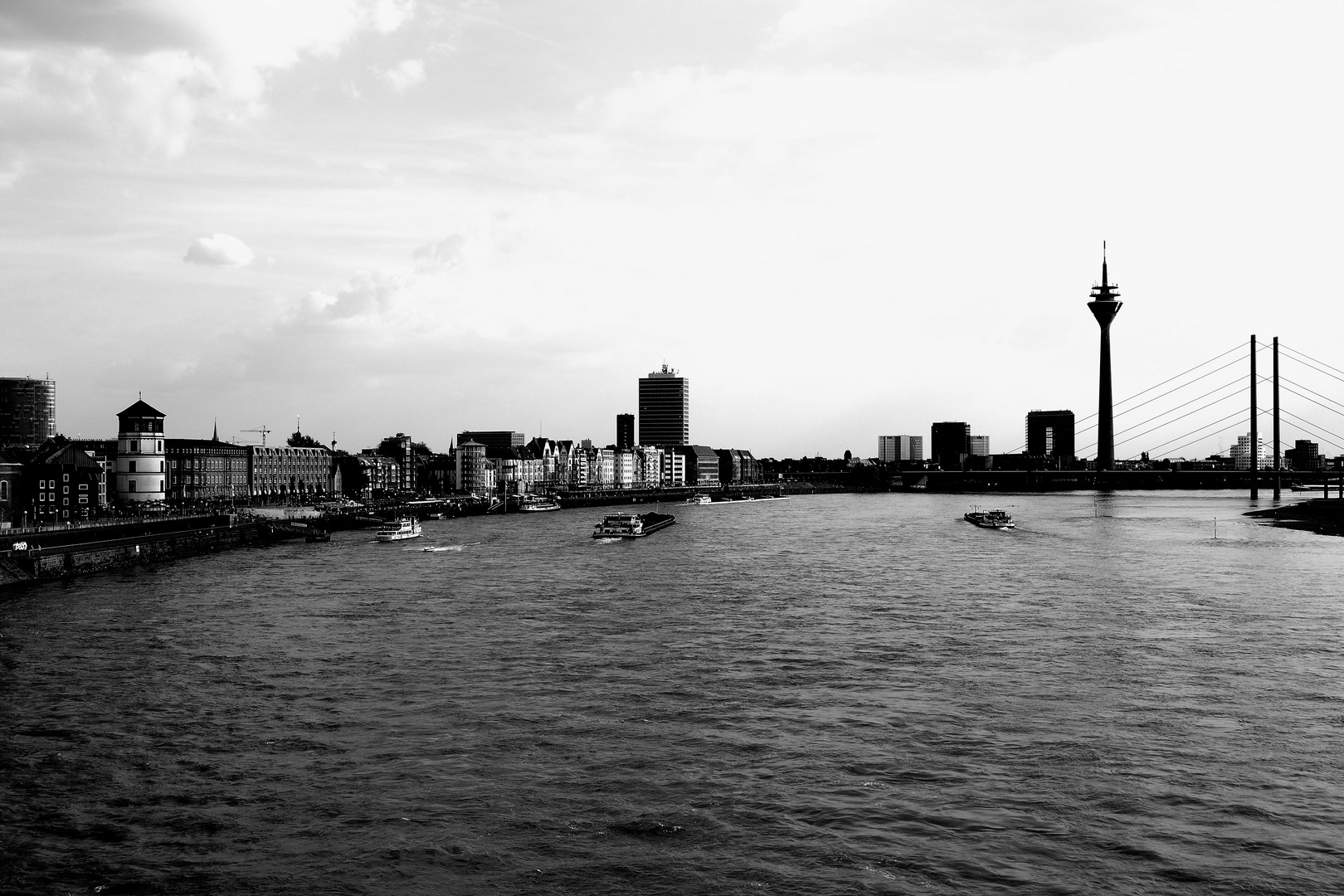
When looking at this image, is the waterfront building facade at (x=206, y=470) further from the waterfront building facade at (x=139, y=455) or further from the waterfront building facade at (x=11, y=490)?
the waterfront building facade at (x=11, y=490)

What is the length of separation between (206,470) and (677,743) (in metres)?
159

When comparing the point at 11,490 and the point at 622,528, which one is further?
the point at 622,528

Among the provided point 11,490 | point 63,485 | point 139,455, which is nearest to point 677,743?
point 11,490

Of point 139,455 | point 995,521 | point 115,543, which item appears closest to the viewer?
point 115,543

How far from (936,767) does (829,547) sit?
66.3m

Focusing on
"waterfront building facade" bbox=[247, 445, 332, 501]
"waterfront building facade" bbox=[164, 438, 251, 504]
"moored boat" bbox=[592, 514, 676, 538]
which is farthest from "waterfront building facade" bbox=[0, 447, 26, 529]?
Result: "waterfront building facade" bbox=[247, 445, 332, 501]

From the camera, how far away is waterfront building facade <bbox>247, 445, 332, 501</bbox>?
181125 millimetres

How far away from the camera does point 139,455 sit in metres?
115

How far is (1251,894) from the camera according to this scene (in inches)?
718

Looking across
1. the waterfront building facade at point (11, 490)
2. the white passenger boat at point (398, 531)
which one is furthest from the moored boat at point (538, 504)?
the waterfront building facade at point (11, 490)

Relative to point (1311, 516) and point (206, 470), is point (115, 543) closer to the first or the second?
point (206, 470)

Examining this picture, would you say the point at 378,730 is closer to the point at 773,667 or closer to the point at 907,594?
the point at 773,667

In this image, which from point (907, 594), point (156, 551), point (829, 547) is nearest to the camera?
point (907, 594)

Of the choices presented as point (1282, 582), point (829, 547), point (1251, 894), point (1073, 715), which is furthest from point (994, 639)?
point (829, 547)
